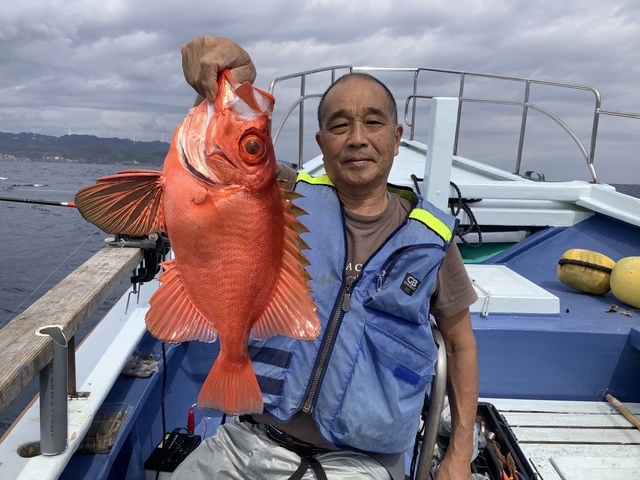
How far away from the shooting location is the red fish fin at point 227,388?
1.36m

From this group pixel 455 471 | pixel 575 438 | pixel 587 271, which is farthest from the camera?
pixel 587 271

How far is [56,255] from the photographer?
15359mm

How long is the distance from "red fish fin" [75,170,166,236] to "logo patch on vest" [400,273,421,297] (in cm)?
96

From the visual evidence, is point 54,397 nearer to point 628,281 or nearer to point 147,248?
point 147,248

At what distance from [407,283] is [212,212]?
35.9 inches

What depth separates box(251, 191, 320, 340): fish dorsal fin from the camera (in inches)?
53.6

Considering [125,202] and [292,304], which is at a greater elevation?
[125,202]

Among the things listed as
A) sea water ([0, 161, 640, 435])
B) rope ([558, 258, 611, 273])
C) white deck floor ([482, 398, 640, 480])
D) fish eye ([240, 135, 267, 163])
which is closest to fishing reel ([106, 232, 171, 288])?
fish eye ([240, 135, 267, 163])

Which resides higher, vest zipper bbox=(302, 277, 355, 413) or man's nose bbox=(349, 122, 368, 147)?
man's nose bbox=(349, 122, 368, 147)

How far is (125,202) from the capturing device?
4.06ft

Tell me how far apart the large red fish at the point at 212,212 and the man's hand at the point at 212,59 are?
78 mm

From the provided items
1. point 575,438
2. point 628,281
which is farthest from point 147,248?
point 628,281

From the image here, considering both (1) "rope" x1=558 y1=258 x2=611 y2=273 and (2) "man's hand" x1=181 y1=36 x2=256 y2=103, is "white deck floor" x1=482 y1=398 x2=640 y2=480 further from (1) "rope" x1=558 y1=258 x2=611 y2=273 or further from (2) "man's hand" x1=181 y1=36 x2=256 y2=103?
(2) "man's hand" x1=181 y1=36 x2=256 y2=103

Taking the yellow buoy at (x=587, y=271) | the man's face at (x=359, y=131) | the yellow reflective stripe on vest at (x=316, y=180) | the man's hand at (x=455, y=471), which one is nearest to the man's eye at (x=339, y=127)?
the man's face at (x=359, y=131)
